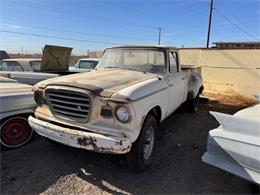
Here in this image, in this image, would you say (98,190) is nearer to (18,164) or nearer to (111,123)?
(111,123)

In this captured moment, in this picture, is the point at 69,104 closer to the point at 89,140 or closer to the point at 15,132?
the point at 89,140

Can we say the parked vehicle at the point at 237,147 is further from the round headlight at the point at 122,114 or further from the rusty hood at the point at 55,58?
the rusty hood at the point at 55,58

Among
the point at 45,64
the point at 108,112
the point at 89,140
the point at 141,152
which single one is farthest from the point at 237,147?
the point at 45,64

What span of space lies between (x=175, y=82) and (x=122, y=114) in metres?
2.06

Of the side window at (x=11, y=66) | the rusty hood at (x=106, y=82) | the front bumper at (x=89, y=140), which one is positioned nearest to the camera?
the front bumper at (x=89, y=140)

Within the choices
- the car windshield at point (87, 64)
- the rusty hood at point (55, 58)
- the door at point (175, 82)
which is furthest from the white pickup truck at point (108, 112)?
the car windshield at point (87, 64)

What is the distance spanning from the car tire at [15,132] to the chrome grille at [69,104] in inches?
43.0

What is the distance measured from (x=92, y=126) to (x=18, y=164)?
149cm

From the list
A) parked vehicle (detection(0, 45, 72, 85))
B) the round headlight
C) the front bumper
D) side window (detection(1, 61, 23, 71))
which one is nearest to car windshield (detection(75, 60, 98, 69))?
parked vehicle (detection(0, 45, 72, 85))

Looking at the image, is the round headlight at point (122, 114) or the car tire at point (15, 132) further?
the car tire at point (15, 132)

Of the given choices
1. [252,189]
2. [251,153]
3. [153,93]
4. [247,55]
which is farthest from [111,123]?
[247,55]

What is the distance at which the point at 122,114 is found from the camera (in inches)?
114

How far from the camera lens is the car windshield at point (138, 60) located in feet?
14.6

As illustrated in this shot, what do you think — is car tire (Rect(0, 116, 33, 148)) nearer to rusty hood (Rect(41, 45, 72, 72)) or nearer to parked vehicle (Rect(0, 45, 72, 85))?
parked vehicle (Rect(0, 45, 72, 85))
